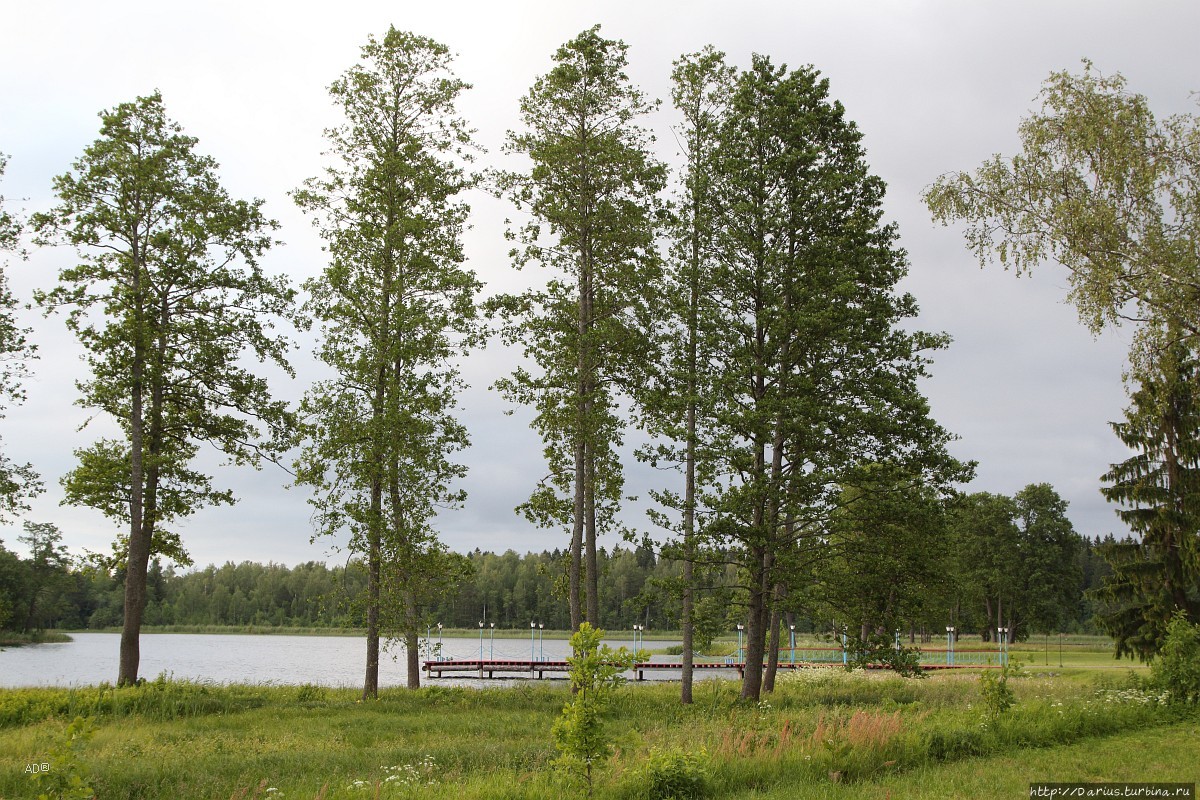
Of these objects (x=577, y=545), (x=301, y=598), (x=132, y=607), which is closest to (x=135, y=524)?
(x=132, y=607)

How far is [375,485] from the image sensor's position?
2259cm

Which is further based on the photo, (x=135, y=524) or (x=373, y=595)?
(x=373, y=595)

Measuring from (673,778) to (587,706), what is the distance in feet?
5.07

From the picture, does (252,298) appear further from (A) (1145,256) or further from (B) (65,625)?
(B) (65,625)

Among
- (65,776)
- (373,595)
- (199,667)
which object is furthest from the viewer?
(199,667)

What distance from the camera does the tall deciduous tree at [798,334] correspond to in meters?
20.3

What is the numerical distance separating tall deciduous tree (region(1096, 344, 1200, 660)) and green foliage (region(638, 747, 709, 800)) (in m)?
25.6

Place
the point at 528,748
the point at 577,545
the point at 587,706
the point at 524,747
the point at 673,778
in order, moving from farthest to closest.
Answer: the point at 577,545, the point at 524,747, the point at 528,748, the point at 673,778, the point at 587,706

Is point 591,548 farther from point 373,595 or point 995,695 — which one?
point 995,695

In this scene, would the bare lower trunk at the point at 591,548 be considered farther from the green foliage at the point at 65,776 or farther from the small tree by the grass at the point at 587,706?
the green foliage at the point at 65,776

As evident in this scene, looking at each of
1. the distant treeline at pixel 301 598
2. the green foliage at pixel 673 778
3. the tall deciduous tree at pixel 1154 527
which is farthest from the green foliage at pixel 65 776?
the distant treeline at pixel 301 598

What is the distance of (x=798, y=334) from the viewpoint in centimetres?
2092

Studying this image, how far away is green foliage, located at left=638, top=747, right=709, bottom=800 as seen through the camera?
978 centimetres

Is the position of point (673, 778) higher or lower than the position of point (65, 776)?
lower
